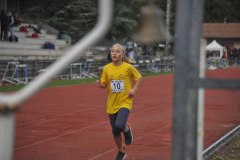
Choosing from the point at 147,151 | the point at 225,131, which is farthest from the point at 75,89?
the point at 147,151

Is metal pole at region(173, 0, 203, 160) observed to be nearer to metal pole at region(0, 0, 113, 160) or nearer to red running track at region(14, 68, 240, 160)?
metal pole at region(0, 0, 113, 160)

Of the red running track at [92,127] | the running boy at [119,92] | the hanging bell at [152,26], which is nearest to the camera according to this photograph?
the hanging bell at [152,26]

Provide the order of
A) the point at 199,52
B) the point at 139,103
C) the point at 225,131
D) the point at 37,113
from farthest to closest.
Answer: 1. the point at 139,103
2. the point at 37,113
3. the point at 225,131
4. the point at 199,52

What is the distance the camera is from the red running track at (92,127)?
7.82 m

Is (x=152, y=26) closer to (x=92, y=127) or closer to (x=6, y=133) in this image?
(x=6, y=133)

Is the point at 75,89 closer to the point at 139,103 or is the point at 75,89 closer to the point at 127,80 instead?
the point at 139,103

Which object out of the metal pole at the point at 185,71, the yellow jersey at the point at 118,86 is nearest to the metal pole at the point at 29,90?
the metal pole at the point at 185,71

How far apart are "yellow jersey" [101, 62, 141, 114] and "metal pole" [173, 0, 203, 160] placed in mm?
4544

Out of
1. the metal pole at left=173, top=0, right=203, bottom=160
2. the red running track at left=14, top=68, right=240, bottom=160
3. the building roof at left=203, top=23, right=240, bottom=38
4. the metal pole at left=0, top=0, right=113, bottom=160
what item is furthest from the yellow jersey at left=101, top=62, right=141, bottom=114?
the metal pole at left=0, top=0, right=113, bottom=160

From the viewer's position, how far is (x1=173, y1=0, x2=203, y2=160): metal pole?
94.6 inches

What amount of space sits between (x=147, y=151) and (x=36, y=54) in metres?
21.3

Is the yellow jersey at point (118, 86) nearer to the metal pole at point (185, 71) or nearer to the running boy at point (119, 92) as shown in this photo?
the running boy at point (119, 92)

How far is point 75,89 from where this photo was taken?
20.5 m

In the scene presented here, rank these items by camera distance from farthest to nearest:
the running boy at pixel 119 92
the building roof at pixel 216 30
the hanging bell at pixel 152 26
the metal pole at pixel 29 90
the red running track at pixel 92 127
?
the red running track at pixel 92 127 < the running boy at pixel 119 92 < the building roof at pixel 216 30 < the hanging bell at pixel 152 26 < the metal pole at pixel 29 90
